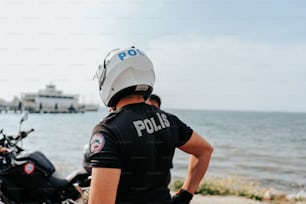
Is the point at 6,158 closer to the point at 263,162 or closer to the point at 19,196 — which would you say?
the point at 19,196

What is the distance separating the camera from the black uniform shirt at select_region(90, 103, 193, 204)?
1.29m

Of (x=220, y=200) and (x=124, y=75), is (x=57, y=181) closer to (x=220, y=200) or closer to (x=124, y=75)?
(x=124, y=75)

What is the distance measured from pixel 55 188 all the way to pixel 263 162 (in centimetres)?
1528

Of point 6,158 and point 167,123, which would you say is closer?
point 167,123

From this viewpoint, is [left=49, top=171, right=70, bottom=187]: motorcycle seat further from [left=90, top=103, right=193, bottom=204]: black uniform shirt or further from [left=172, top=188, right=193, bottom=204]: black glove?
[left=90, top=103, right=193, bottom=204]: black uniform shirt

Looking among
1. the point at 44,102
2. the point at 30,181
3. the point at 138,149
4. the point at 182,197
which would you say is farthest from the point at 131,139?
the point at 44,102

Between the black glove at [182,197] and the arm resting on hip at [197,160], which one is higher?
the arm resting on hip at [197,160]

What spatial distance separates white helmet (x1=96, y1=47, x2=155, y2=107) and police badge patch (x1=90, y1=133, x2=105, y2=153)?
228 millimetres

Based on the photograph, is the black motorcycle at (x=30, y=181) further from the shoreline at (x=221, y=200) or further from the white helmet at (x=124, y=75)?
the shoreline at (x=221, y=200)

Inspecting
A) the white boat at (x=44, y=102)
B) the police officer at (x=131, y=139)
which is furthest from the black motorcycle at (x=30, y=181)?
the white boat at (x=44, y=102)

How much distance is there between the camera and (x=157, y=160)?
1.45 metres

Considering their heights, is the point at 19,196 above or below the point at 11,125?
below

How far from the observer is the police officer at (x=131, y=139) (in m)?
1.28

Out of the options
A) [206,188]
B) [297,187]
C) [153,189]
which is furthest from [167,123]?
[297,187]
